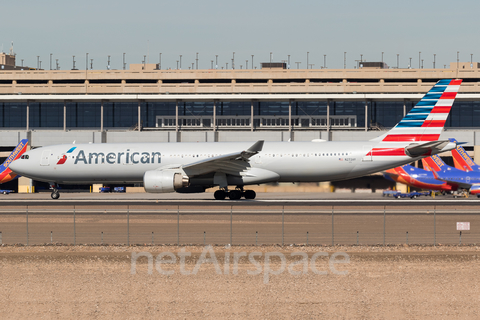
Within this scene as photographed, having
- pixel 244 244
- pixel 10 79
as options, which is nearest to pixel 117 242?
pixel 244 244

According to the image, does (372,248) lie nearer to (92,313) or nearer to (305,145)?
(92,313)

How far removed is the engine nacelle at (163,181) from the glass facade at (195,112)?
4612 cm

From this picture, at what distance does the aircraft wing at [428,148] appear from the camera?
41719mm

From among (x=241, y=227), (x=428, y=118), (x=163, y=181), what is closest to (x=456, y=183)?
(x=428, y=118)

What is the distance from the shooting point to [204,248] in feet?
78.6

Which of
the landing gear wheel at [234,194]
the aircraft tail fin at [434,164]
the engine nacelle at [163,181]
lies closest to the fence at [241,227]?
the engine nacelle at [163,181]

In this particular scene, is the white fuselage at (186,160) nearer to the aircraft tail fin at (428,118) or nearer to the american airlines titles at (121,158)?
the american airlines titles at (121,158)

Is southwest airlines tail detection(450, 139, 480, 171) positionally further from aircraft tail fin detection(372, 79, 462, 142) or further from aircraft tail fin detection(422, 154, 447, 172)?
aircraft tail fin detection(372, 79, 462, 142)


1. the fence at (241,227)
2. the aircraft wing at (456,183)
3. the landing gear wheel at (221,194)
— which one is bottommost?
the fence at (241,227)

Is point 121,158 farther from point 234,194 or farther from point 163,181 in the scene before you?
point 234,194

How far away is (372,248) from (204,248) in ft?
23.4

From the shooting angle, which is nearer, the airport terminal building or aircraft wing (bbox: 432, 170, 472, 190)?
aircraft wing (bbox: 432, 170, 472, 190)

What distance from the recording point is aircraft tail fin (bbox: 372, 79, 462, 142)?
4481cm

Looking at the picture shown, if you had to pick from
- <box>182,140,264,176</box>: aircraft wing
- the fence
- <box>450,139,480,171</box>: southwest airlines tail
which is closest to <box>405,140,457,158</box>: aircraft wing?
the fence
